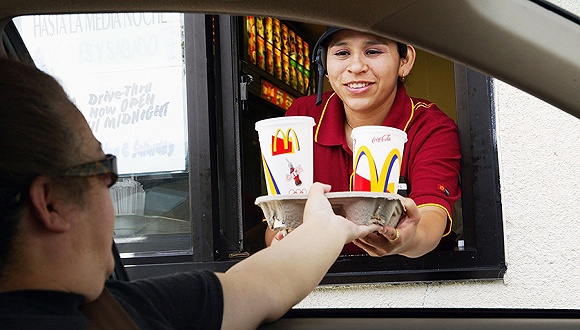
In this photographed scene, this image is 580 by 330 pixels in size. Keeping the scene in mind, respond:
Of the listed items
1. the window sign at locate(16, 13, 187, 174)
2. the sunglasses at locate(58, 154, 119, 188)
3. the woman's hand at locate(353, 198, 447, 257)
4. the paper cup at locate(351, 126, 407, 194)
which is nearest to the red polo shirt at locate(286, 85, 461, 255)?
the woman's hand at locate(353, 198, 447, 257)

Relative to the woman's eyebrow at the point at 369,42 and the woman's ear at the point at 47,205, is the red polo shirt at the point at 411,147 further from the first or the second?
the woman's ear at the point at 47,205

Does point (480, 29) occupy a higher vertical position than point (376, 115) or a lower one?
lower

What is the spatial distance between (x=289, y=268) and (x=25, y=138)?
2.28ft

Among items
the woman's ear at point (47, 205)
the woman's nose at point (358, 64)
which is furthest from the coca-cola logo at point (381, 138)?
the woman's nose at point (358, 64)

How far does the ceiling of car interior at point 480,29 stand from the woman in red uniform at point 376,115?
190cm

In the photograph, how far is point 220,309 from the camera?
5.14 ft

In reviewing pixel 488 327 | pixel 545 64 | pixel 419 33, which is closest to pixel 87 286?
pixel 419 33

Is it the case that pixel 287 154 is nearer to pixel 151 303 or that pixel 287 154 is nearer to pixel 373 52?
pixel 151 303

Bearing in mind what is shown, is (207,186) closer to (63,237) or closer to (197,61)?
(197,61)

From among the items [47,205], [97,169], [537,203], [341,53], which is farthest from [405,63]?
[47,205]

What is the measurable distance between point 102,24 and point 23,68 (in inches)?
114

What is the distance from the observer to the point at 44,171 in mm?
1164

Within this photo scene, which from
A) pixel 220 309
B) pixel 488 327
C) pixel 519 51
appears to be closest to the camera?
pixel 519 51

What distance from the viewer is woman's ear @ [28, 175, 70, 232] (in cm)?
116
